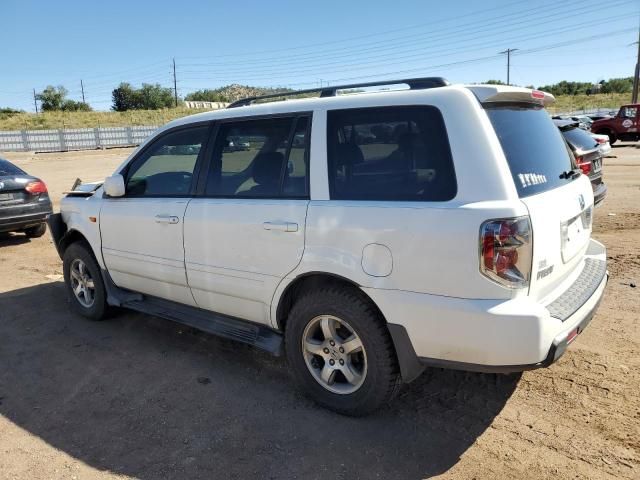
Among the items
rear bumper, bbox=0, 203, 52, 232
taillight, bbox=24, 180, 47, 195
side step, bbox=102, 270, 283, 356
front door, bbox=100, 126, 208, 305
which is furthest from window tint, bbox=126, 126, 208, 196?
taillight, bbox=24, 180, 47, 195

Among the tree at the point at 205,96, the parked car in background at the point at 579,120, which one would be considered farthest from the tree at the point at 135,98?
the parked car in background at the point at 579,120

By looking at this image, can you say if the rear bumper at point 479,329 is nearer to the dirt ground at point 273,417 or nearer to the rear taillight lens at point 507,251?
the rear taillight lens at point 507,251

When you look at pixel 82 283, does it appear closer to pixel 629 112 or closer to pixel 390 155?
pixel 390 155

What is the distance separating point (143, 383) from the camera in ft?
12.5

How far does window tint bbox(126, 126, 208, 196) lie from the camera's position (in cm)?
403

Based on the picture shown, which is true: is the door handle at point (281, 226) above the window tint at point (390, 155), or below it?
below

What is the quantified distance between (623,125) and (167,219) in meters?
25.4

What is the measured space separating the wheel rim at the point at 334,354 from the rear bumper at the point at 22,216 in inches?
259

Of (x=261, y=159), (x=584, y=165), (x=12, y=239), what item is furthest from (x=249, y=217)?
(x=12, y=239)

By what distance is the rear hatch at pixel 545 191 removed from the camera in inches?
106

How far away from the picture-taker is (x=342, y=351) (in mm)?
3195

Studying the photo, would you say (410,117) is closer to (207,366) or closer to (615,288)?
(207,366)

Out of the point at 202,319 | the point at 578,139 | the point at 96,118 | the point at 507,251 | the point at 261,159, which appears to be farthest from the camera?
the point at 96,118

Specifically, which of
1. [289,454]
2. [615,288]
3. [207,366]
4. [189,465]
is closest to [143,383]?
[207,366]
